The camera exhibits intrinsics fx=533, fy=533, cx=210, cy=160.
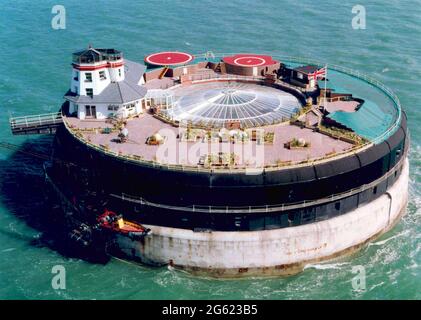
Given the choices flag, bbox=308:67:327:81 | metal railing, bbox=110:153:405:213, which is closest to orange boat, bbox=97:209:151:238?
metal railing, bbox=110:153:405:213

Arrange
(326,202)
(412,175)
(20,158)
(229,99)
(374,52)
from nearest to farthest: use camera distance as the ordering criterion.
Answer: (326,202), (229,99), (412,175), (20,158), (374,52)

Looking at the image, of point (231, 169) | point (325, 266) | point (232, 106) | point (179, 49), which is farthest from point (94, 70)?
point (179, 49)

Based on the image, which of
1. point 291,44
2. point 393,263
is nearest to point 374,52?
point 291,44

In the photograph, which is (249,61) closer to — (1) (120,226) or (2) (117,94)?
(2) (117,94)

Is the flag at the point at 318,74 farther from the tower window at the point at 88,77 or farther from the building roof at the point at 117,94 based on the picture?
the tower window at the point at 88,77

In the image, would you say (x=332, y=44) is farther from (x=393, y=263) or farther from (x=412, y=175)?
(x=393, y=263)

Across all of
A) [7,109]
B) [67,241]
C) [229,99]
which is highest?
[229,99]
